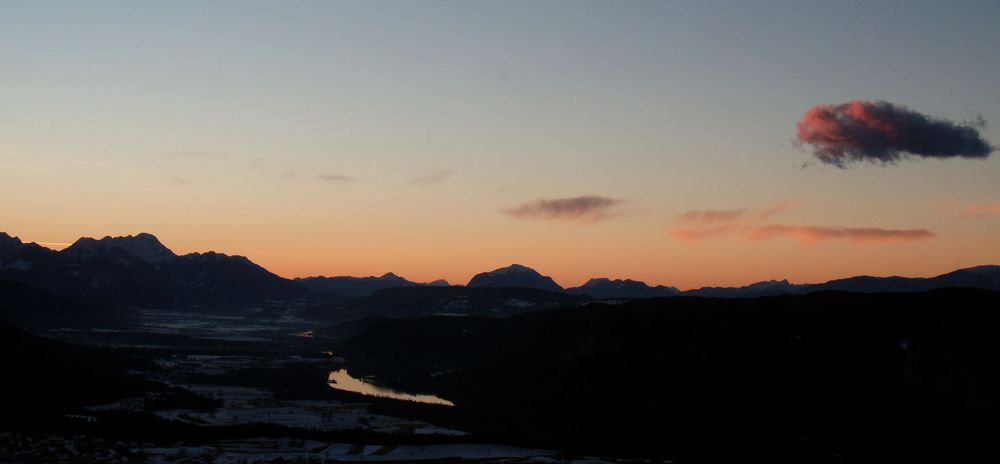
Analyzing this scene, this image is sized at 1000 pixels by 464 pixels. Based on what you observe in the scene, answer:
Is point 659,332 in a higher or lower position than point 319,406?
higher

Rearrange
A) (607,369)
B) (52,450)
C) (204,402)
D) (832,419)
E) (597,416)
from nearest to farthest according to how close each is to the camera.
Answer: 1. (52,450)
2. (832,419)
3. (597,416)
4. (204,402)
5. (607,369)

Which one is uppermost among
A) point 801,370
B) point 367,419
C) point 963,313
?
point 963,313

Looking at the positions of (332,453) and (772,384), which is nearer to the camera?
(332,453)

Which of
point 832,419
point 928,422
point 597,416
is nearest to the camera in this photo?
point 928,422

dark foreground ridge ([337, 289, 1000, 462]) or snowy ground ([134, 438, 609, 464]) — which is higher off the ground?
dark foreground ridge ([337, 289, 1000, 462])

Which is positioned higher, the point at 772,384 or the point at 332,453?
the point at 772,384

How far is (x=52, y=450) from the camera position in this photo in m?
91.4

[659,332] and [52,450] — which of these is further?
[659,332]

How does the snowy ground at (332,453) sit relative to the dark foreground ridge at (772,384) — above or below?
below

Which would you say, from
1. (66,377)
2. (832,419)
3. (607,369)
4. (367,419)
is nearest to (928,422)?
(832,419)

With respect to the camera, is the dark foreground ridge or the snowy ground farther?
the dark foreground ridge

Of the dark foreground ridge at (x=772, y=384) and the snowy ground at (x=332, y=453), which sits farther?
the dark foreground ridge at (x=772, y=384)

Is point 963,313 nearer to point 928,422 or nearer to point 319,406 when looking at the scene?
point 928,422

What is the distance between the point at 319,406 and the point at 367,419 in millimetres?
19829
